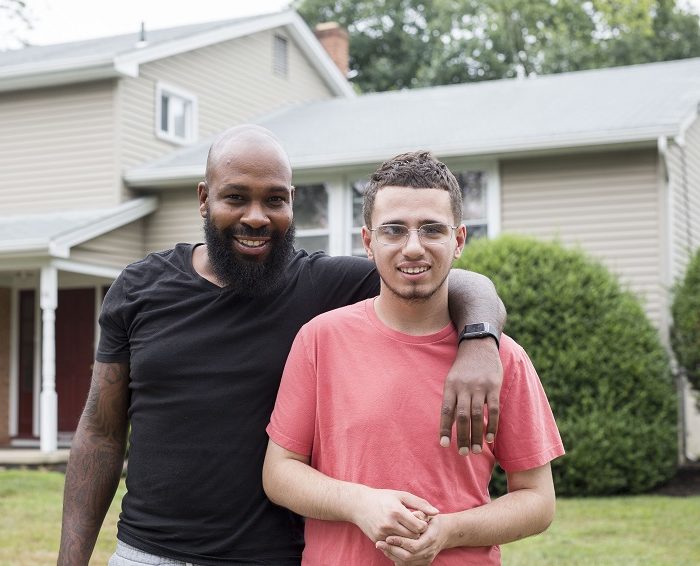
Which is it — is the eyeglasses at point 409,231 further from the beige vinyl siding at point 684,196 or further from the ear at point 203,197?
the beige vinyl siding at point 684,196

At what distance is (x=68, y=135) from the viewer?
51.0ft

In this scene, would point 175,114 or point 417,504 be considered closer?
point 417,504

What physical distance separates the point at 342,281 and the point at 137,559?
2.94 feet

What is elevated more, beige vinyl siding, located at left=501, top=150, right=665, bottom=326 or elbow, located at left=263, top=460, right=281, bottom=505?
beige vinyl siding, located at left=501, top=150, right=665, bottom=326

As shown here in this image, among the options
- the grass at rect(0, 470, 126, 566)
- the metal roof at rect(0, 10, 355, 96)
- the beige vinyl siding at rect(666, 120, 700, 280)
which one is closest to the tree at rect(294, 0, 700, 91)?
the metal roof at rect(0, 10, 355, 96)

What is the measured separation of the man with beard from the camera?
8.49 feet

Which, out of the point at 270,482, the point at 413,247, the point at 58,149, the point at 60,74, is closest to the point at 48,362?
the point at 58,149

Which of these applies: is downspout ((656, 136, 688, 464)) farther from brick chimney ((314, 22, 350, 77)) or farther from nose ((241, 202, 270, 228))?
nose ((241, 202, 270, 228))

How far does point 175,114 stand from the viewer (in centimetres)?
1669

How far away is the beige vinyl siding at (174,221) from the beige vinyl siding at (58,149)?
0.74 m

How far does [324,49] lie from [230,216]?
19.1 m

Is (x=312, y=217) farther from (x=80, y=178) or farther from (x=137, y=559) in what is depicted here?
(x=137, y=559)

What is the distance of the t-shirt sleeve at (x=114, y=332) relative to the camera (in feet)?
9.01

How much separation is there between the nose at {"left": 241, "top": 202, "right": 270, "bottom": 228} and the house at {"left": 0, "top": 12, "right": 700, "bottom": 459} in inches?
382
